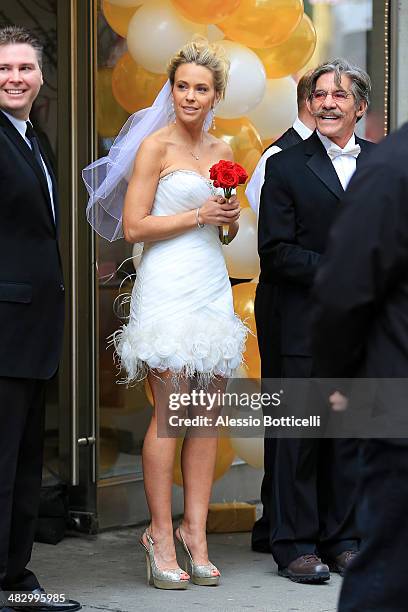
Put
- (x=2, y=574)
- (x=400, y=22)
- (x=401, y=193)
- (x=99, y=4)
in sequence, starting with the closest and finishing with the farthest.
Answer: (x=401, y=193), (x=2, y=574), (x=99, y=4), (x=400, y=22)

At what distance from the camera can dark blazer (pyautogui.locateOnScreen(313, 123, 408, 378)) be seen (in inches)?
103

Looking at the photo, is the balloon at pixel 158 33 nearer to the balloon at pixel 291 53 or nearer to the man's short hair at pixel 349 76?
the balloon at pixel 291 53

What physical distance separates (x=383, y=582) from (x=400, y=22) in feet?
15.6

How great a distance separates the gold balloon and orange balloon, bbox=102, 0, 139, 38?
123 centimetres

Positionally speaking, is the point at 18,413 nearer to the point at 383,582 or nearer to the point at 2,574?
the point at 2,574

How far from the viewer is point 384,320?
2703 mm

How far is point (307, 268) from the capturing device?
4.82 meters

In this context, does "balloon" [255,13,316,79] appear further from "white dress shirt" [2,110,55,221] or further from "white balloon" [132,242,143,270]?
"white dress shirt" [2,110,55,221]

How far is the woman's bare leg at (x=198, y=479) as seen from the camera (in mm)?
4891

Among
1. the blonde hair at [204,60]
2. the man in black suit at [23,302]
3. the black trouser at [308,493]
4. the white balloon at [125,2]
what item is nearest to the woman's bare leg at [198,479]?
the black trouser at [308,493]

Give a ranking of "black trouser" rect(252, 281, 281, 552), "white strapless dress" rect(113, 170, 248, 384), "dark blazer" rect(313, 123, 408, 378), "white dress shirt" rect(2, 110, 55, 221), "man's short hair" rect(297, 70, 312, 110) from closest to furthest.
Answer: "dark blazer" rect(313, 123, 408, 378) → "white dress shirt" rect(2, 110, 55, 221) → "white strapless dress" rect(113, 170, 248, 384) → "black trouser" rect(252, 281, 281, 552) → "man's short hair" rect(297, 70, 312, 110)

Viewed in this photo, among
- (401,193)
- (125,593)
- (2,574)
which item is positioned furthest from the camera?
(125,593)

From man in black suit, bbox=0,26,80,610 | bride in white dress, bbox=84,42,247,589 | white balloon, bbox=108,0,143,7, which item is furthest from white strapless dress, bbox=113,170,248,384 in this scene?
white balloon, bbox=108,0,143,7

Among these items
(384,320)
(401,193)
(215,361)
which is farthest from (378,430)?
(215,361)
